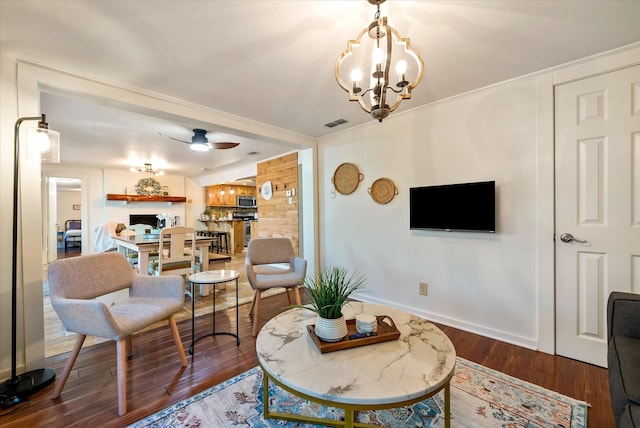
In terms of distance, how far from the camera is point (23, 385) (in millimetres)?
1676

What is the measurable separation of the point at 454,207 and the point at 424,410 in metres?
1.68

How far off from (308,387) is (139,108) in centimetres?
266

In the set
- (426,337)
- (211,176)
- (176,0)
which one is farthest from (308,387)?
(211,176)

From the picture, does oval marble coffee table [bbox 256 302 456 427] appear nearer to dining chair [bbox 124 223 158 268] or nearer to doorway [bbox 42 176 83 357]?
doorway [bbox 42 176 83 357]

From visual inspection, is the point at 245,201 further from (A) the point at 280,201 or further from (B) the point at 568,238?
(B) the point at 568,238

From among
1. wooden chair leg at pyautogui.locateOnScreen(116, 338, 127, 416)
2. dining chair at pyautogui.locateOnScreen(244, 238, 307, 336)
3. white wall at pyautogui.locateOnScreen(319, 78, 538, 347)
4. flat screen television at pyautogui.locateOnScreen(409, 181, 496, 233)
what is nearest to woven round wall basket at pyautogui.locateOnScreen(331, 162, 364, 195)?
white wall at pyautogui.locateOnScreen(319, 78, 538, 347)

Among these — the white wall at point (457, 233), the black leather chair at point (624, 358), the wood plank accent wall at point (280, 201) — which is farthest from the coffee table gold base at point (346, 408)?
the wood plank accent wall at point (280, 201)

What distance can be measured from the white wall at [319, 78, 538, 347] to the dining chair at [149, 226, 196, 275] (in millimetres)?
2083

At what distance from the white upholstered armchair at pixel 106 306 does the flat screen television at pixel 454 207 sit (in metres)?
2.30

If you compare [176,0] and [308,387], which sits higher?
[176,0]

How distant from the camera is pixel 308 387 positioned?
102 centimetres

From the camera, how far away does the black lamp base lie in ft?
5.16

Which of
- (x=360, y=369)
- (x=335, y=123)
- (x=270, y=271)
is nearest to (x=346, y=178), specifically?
(x=335, y=123)

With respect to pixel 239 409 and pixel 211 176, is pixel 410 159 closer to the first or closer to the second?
pixel 239 409
